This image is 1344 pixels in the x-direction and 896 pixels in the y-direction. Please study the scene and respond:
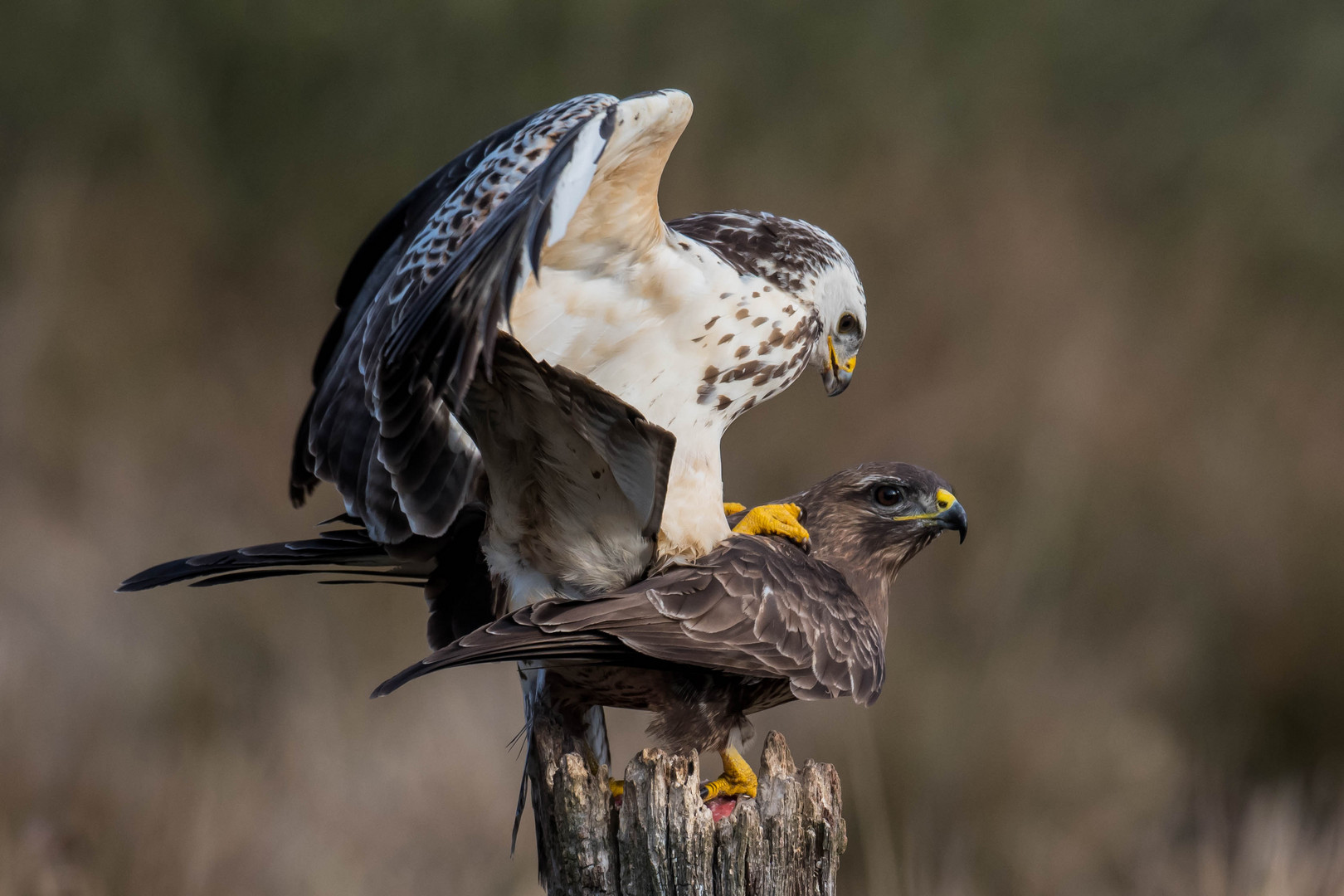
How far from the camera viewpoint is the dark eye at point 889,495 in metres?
3.38

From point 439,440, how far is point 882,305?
17.0ft

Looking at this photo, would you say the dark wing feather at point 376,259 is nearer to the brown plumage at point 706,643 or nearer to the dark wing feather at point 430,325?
the dark wing feather at point 430,325

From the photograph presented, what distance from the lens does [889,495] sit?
3.38 meters

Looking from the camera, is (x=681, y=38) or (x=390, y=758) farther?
(x=681, y=38)

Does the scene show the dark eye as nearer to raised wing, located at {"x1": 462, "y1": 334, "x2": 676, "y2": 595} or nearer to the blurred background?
raised wing, located at {"x1": 462, "y1": 334, "x2": 676, "y2": 595}

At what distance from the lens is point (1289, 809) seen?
18.5 feet

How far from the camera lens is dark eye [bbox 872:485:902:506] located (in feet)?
11.1

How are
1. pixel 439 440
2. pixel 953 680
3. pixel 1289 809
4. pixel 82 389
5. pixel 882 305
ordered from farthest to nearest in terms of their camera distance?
pixel 82 389
pixel 882 305
pixel 953 680
pixel 1289 809
pixel 439 440

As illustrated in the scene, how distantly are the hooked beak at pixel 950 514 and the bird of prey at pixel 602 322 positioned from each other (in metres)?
0.44

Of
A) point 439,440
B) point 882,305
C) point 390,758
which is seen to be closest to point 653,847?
point 439,440

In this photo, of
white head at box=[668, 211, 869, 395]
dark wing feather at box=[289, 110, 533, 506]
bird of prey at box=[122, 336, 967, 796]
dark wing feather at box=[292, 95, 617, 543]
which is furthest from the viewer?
dark wing feather at box=[289, 110, 533, 506]

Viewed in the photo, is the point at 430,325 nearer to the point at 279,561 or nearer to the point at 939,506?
the point at 279,561

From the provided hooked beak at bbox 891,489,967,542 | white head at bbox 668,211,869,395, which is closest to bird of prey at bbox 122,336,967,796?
hooked beak at bbox 891,489,967,542

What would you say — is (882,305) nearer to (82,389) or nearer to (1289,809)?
(1289,809)
